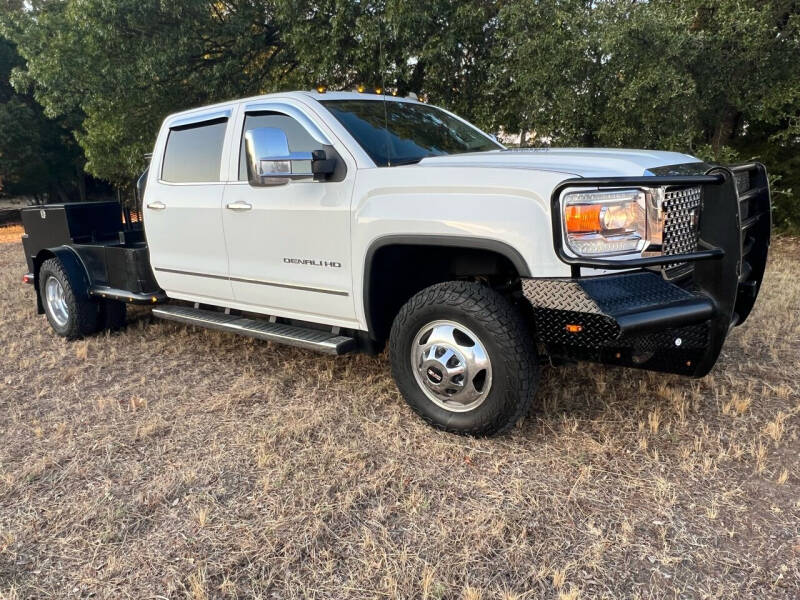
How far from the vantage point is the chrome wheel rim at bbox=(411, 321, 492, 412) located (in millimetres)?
3092

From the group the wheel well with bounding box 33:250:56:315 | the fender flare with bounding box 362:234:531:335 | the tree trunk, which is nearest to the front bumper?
the fender flare with bounding box 362:234:531:335

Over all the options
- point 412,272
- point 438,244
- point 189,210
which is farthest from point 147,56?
point 438,244

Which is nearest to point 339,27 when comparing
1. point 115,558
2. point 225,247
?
point 225,247

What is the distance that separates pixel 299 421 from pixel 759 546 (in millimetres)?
2350

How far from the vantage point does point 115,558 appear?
2.37 metres

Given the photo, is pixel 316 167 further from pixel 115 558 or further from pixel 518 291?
pixel 115 558

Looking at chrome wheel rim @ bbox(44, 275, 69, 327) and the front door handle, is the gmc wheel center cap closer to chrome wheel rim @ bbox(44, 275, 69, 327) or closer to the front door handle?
the front door handle

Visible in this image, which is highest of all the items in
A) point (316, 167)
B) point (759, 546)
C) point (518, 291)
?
point (316, 167)

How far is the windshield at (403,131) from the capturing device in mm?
3650

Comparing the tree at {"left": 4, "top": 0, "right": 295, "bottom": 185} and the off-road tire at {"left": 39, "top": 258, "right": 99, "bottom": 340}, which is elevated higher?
the tree at {"left": 4, "top": 0, "right": 295, "bottom": 185}

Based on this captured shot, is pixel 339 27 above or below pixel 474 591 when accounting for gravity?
above

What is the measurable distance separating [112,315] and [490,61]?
7.19 m

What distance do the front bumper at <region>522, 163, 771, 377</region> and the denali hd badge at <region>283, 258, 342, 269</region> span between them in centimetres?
126

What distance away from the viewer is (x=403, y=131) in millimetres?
3936
